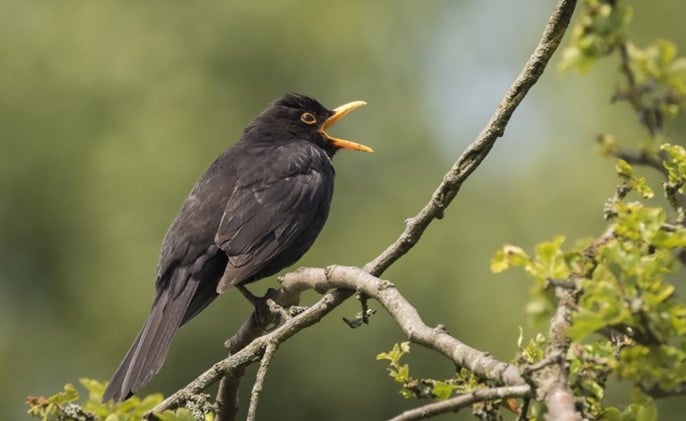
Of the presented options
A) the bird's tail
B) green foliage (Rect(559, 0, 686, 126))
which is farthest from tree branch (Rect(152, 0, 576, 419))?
the bird's tail

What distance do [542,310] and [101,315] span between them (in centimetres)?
2209

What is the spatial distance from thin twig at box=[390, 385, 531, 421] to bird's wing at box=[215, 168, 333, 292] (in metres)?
3.57

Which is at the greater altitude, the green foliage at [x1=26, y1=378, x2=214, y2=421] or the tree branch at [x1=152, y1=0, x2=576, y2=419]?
the tree branch at [x1=152, y1=0, x2=576, y2=419]

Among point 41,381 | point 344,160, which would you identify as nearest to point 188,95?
point 344,160

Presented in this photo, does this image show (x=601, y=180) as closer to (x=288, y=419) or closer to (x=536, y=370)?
(x=288, y=419)

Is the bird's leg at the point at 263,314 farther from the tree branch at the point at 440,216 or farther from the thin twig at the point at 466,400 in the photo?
the thin twig at the point at 466,400

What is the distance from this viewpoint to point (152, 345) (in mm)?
6098

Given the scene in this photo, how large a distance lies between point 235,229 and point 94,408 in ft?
12.6

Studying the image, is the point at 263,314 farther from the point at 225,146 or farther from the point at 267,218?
the point at 225,146

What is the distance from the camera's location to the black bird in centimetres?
642

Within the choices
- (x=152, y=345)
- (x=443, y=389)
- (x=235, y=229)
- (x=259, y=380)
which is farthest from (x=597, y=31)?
(x=235, y=229)

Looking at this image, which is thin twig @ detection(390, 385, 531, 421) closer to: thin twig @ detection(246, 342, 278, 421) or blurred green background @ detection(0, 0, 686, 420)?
thin twig @ detection(246, 342, 278, 421)

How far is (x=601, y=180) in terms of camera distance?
915 inches

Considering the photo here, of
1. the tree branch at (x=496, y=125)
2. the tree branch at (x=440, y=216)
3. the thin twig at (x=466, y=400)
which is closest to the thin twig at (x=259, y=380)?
the tree branch at (x=440, y=216)
